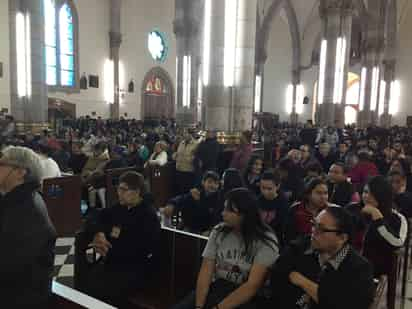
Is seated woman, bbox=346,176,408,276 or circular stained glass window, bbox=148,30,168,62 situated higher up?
circular stained glass window, bbox=148,30,168,62

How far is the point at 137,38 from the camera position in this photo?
26328 mm

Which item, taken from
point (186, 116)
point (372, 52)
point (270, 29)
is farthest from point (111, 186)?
point (270, 29)

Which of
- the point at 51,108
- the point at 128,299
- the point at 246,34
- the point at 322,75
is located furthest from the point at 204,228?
the point at 51,108

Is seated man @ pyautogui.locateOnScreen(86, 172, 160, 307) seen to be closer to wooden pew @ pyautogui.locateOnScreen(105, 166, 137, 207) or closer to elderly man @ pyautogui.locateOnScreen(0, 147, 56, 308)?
elderly man @ pyautogui.locateOnScreen(0, 147, 56, 308)

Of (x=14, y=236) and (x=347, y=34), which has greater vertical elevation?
(x=347, y=34)

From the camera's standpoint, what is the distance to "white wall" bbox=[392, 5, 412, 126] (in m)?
31.5

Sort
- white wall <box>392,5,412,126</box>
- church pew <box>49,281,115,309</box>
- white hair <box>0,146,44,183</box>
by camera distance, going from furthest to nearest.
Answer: white wall <box>392,5,412,126</box>
white hair <box>0,146,44,183</box>
church pew <box>49,281,115,309</box>

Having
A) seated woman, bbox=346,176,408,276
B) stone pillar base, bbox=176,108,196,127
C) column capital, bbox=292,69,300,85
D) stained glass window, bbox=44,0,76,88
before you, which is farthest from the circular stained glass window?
seated woman, bbox=346,176,408,276

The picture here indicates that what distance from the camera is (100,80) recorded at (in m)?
24.3

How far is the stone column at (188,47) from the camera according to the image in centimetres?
1778

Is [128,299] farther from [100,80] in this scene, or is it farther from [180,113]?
[100,80]

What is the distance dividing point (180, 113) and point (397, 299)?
14110 mm

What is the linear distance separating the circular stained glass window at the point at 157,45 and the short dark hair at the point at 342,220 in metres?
26.2

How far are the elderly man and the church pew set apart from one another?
53mm
